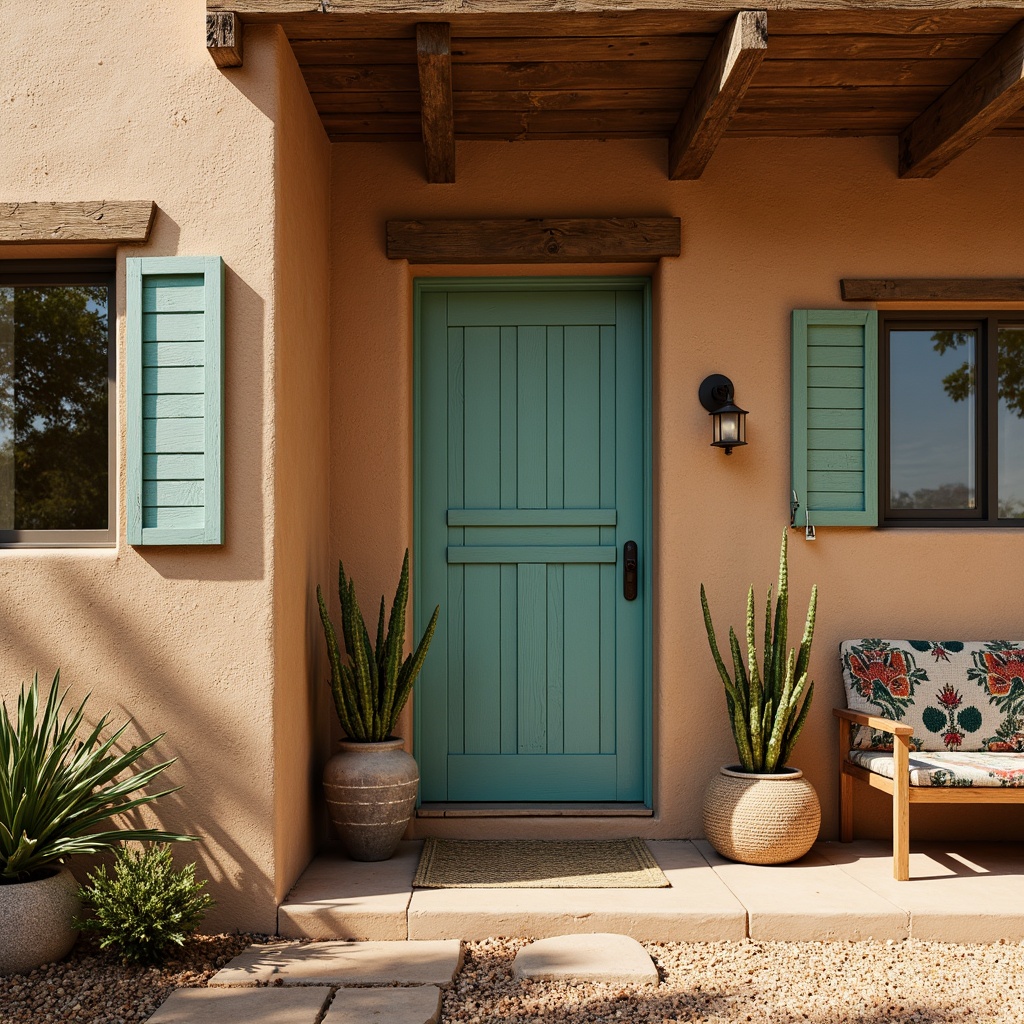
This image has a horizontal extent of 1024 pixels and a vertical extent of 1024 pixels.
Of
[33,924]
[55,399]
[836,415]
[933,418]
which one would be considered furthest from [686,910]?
[55,399]

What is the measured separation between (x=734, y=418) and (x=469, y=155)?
58.3 inches

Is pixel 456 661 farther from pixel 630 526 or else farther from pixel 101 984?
pixel 101 984

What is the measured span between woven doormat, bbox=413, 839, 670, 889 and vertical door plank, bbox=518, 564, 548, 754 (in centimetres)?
53

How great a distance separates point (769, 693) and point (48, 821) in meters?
2.36

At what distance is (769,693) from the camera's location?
140 inches

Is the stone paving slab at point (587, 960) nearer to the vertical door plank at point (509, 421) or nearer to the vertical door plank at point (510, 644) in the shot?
the vertical door plank at point (510, 644)

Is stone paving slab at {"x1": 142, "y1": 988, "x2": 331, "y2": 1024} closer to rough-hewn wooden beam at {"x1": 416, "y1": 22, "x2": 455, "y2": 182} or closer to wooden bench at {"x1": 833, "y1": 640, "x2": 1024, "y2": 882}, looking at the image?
wooden bench at {"x1": 833, "y1": 640, "x2": 1024, "y2": 882}

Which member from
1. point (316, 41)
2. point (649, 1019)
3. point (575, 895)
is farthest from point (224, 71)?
point (649, 1019)

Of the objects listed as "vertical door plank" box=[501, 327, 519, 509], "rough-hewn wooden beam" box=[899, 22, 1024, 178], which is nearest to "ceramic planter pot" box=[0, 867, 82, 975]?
"vertical door plank" box=[501, 327, 519, 509]

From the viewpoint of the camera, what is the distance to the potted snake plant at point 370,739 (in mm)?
3365

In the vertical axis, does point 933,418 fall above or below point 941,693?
above

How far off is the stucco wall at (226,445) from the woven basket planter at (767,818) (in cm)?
154

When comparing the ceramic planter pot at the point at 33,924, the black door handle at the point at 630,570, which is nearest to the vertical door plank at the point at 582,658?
the black door handle at the point at 630,570

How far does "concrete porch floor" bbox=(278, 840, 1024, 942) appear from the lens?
9.78 feet
